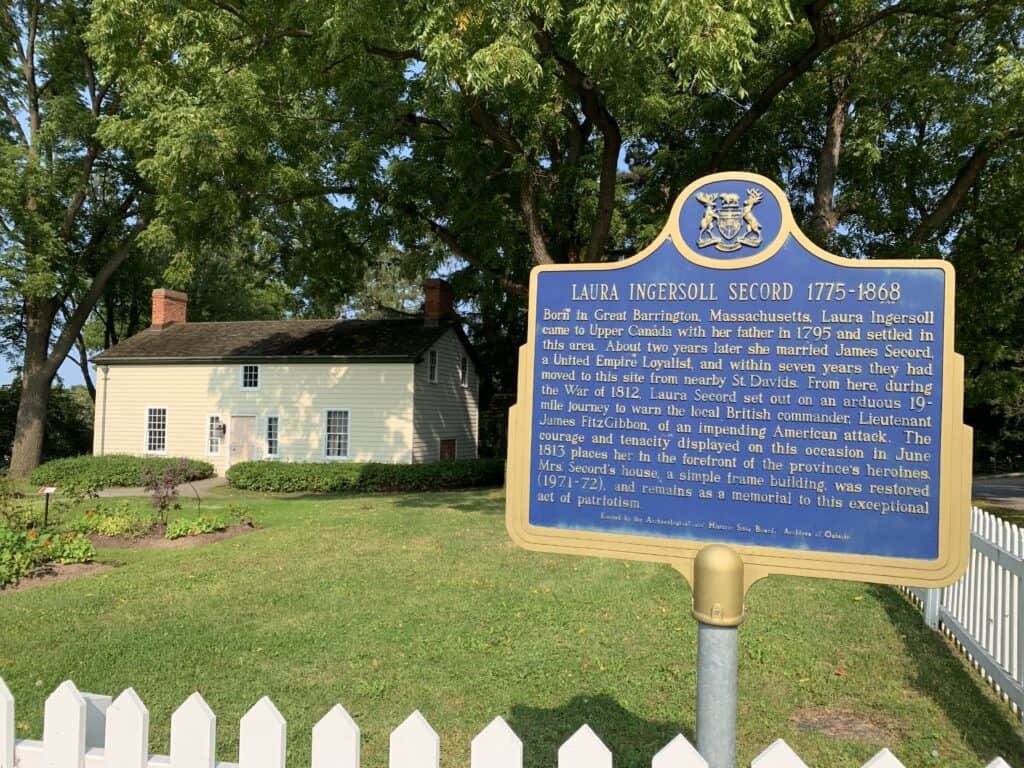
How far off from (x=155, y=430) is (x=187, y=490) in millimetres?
6731

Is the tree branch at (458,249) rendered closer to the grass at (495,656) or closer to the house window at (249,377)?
the grass at (495,656)

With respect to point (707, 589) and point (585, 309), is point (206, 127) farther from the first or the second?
point (707, 589)

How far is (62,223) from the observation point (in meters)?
28.0

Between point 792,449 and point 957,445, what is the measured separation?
62cm

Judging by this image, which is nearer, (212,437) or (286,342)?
(212,437)

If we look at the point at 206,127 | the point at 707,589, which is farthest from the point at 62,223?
the point at 707,589

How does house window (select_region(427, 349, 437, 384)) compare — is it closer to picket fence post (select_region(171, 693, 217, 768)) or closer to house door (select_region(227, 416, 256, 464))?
house door (select_region(227, 416, 256, 464))

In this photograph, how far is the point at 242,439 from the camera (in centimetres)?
2772

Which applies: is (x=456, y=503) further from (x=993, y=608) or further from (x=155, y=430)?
(x=155, y=430)

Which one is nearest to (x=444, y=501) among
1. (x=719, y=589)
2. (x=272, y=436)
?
(x=272, y=436)

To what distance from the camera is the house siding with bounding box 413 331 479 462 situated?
26531 millimetres

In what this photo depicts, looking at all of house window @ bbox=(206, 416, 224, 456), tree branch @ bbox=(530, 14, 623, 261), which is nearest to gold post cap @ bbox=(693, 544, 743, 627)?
tree branch @ bbox=(530, 14, 623, 261)

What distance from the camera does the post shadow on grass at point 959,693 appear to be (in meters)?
4.63

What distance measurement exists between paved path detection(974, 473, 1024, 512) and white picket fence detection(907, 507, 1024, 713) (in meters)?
15.1
